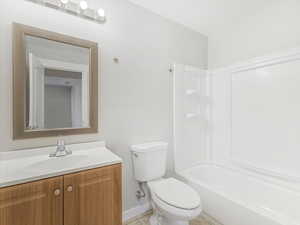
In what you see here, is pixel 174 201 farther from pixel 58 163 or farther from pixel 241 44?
pixel 241 44

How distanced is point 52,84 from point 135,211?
1591mm

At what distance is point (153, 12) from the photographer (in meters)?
1.89

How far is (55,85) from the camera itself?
4.56 feet

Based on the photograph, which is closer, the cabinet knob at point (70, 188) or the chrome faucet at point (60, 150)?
the cabinet knob at point (70, 188)

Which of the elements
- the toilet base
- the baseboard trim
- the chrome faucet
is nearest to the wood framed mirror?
the chrome faucet

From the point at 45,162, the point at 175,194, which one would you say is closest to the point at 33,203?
the point at 45,162

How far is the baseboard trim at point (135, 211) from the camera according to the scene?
5.63ft

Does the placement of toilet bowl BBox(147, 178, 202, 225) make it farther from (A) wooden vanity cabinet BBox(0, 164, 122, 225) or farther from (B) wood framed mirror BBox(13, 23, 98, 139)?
(B) wood framed mirror BBox(13, 23, 98, 139)

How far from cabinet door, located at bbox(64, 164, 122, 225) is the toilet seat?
15.6 inches

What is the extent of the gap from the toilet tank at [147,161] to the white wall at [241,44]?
1.09 metres

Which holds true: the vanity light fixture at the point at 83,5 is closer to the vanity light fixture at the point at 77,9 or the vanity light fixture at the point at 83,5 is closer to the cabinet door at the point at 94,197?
the vanity light fixture at the point at 77,9

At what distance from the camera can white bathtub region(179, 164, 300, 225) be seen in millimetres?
1324

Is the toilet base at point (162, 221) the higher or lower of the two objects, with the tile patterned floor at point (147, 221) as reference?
higher

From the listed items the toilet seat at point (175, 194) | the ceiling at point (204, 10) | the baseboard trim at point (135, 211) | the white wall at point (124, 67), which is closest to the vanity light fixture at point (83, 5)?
the white wall at point (124, 67)
